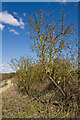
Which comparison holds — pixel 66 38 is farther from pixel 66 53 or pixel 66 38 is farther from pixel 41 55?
pixel 41 55

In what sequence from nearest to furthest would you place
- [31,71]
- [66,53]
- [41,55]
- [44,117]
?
[44,117] → [41,55] → [66,53] → [31,71]

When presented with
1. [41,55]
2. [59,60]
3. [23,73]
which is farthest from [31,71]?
[41,55]

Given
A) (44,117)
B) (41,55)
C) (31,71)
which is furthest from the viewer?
(31,71)

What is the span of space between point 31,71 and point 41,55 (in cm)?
303

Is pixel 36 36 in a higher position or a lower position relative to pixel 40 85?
higher

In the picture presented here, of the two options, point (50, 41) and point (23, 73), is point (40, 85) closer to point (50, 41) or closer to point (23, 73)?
point (23, 73)

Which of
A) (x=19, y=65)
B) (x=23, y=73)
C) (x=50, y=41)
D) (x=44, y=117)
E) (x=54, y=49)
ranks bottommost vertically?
(x=44, y=117)

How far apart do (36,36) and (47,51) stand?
2.72ft

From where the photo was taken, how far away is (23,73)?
7.60 metres

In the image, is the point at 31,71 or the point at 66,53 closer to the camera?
the point at 66,53

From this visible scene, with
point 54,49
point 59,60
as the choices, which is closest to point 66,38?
point 54,49

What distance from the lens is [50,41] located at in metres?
4.78

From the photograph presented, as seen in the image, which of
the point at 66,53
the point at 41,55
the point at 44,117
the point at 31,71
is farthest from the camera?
the point at 31,71

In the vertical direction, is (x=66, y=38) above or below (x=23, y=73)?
above
